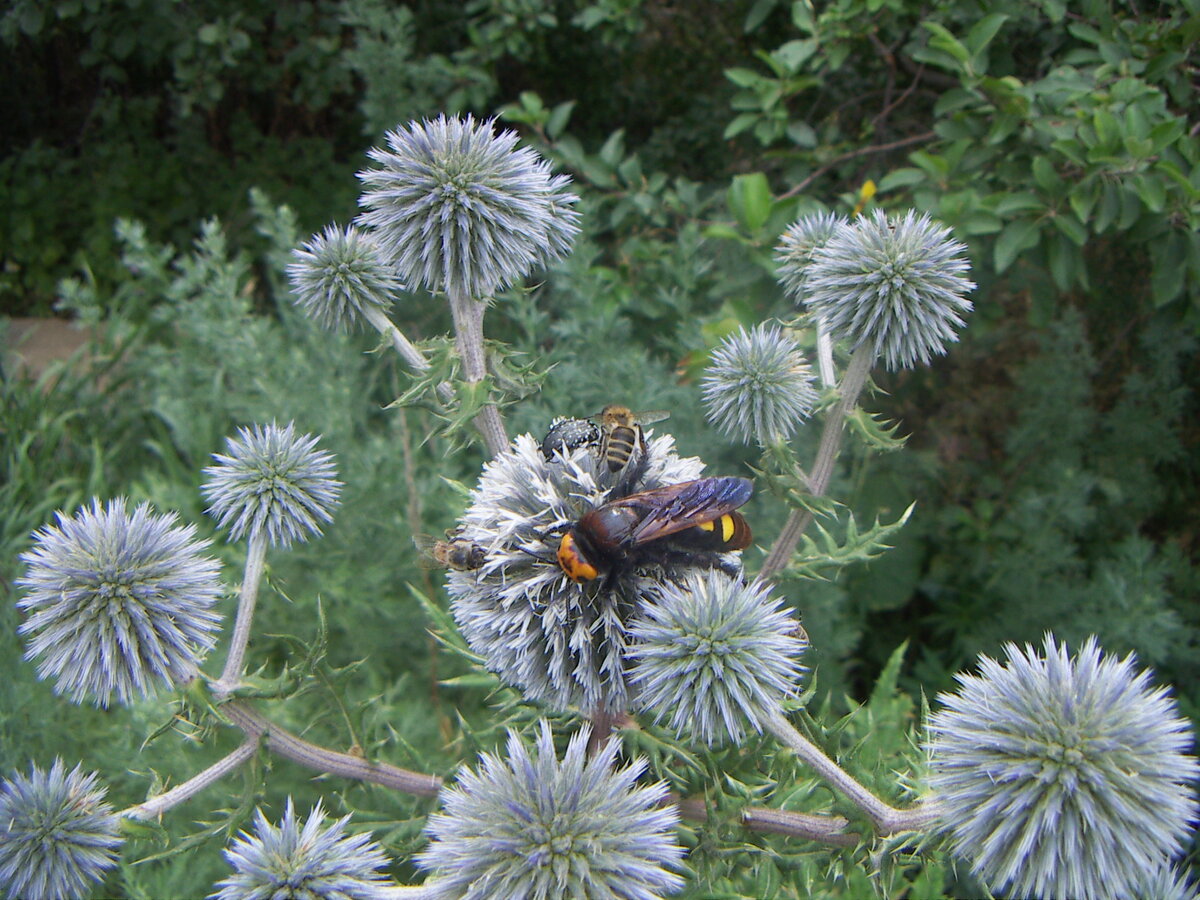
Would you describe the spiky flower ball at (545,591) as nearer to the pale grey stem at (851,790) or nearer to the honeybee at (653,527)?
the honeybee at (653,527)

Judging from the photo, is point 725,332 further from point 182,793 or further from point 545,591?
point 182,793

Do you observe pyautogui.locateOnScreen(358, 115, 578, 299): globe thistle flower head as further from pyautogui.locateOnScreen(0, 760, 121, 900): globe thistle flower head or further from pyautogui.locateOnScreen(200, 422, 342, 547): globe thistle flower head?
pyautogui.locateOnScreen(0, 760, 121, 900): globe thistle flower head

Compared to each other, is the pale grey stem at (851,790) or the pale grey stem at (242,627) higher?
the pale grey stem at (242,627)

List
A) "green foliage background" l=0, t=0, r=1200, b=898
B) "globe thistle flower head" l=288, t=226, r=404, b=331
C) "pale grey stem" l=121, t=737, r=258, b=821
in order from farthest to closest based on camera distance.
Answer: "green foliage background" l=0, t=0, r=1200, b=898 → "globe thistle flower head" l=288, t=226, r=404, b=331 → "pale grey stem" l=121, t=737, r=258, b=821

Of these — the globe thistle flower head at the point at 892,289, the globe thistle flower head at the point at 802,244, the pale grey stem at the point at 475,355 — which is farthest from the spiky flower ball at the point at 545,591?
the globe thistle flower head at the point at 802,244

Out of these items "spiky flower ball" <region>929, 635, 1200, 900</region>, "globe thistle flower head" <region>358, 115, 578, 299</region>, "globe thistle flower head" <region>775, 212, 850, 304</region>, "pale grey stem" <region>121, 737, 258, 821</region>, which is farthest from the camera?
"globe thistle flower head" <region>775, 212, 850, 304</region>

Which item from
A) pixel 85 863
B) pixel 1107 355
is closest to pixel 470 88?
pixel 1107 355

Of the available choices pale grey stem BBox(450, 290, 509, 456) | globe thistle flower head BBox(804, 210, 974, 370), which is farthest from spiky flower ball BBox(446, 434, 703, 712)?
globe thistle flower head BBox(804, 210, 974, 370)
